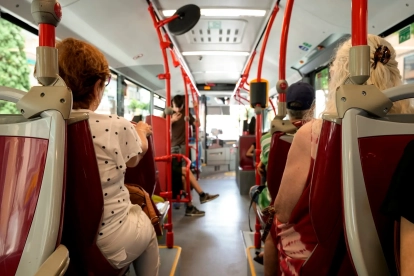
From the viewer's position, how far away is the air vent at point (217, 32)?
3.32 meters

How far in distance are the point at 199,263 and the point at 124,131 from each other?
183 centimetres

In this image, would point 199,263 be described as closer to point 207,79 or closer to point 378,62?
point 378,62

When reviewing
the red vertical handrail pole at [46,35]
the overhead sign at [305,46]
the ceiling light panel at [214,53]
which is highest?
the ceiling light panel at [214,53]

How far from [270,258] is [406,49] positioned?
2.11 m

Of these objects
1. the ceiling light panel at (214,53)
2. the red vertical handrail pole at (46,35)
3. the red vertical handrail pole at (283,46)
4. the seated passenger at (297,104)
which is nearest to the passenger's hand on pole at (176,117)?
the ceiling light panel at (214,53)

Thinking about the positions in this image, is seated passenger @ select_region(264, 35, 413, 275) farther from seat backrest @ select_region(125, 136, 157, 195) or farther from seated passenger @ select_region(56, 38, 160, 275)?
seat backrest @ select_region(125, 136, 157, 195)

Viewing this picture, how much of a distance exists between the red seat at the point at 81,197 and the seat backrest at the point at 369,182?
729mm

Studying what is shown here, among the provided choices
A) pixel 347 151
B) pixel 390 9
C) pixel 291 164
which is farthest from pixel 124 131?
pixel 390 9

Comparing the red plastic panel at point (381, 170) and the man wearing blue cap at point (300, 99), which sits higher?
the man wearing blue cap at point (300, 99)

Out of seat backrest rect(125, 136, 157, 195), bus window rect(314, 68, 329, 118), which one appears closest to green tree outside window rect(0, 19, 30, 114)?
seat backrest rect(125, 136, 157, 195)

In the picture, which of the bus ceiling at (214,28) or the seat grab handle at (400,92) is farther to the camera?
the bus ceiling at (214,28)

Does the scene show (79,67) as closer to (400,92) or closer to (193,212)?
(400,92)

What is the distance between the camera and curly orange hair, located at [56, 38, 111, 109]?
1032 millimetres

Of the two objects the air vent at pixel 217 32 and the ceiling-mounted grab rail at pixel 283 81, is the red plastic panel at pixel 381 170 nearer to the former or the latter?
the ceiling-mounted grab rail at pixel 283 81
